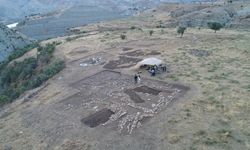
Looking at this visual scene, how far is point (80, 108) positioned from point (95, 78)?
10.2 m

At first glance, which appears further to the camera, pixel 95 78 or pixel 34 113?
pixel 95 78

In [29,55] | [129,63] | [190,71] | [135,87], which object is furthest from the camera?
[29,55]

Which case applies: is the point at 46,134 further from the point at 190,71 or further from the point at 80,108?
the point at 190,71

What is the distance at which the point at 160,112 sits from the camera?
1196 inches

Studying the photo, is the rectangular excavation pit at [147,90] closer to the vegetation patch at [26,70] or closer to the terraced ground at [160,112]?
the terraced ground at [160,112]

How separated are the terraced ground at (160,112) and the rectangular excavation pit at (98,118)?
0.33 ft

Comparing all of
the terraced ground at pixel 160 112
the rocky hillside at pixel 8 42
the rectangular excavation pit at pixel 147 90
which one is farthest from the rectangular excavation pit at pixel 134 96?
the rocky hillside at pixel 8 42

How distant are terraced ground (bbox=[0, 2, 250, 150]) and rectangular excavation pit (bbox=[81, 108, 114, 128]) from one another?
10 cm

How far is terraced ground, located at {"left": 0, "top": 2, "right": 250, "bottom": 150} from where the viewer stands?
25875 millimetres

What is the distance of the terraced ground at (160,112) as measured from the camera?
25.9 metres

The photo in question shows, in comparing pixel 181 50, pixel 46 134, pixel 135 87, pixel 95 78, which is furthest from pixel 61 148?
pixel 181 50

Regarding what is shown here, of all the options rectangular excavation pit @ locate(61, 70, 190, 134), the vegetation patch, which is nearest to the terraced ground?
rectangular excavation pit @ locate(61, 70, 190, 134)

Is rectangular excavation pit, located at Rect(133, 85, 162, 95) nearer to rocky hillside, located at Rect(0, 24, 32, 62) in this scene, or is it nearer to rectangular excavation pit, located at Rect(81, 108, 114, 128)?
rectangular excavation pit, located at Rect(81, 108, 114, 128)

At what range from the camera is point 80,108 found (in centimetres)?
3397
